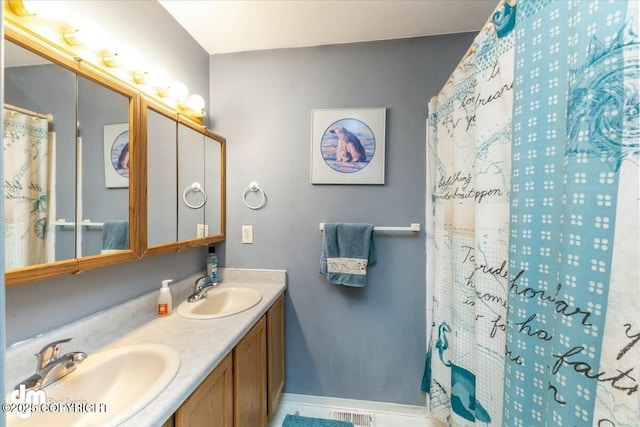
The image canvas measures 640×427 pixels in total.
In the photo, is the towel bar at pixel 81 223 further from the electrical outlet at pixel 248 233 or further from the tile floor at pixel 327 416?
the tile floor at pixel 327 416

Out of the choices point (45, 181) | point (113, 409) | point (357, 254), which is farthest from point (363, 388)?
point (45, 181)

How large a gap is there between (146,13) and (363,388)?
247cm

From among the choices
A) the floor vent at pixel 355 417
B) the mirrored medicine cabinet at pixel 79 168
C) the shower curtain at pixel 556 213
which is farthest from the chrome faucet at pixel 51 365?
the floor vent at pixel 355 417

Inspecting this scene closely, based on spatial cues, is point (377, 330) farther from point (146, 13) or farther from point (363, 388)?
point (146, 13)

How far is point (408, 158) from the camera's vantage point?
5.34 feet

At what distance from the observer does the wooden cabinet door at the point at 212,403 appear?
0.78m

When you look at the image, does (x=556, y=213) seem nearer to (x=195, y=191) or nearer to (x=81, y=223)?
(x=81, y=223)

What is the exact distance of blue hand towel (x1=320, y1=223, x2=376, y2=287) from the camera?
62.1 inches

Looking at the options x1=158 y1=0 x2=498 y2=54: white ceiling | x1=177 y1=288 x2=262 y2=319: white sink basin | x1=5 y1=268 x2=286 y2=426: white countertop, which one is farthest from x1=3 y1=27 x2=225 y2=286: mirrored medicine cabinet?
x1=158 y1=0 x2=498 y2=54: white ceiling

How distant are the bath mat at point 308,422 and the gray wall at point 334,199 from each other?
15 cm

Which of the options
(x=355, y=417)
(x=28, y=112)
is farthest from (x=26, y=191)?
(x=355, y=417)

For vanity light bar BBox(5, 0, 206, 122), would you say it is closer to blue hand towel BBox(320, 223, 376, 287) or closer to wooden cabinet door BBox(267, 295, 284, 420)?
blue hand towel BBox(320, 223, 376, 287)

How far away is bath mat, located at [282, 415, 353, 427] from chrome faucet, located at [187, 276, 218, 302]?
936 mm

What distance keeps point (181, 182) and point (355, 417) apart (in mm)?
1783
